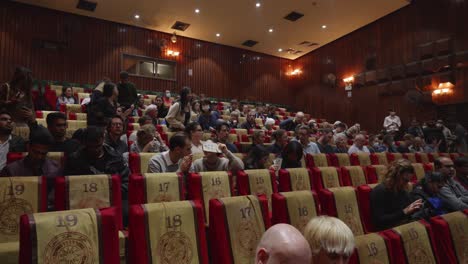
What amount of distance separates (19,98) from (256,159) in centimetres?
142

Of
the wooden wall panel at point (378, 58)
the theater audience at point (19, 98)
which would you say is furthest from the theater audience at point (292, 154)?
the wooden wall panel at point (378, 58)

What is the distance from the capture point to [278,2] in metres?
5.07

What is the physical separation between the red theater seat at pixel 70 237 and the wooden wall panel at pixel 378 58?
539 cm

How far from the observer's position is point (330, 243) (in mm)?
652

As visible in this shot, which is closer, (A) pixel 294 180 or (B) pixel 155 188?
(B) pixel 155 188

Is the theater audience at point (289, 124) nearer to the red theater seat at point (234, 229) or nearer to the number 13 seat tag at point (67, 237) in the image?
the red theater seat at point (234, 229)

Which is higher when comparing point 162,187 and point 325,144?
point 325,144

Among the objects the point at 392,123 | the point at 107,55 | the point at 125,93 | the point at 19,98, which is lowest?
the point at 19,98

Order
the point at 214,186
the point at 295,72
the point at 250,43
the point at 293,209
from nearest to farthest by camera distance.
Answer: the point at 293,209, the point at 214,186, the point at 250,43, the point at 295,72

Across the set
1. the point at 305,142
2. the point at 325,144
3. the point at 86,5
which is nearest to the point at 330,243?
the point at 305,142

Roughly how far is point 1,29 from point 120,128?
4731 millimetres

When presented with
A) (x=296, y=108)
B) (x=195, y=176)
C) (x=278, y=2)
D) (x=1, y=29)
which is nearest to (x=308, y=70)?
(x=296, y=108)

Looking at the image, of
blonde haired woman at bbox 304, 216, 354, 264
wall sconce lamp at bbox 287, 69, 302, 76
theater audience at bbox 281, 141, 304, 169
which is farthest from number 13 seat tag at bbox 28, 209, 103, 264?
wall sconce lamp at bbox 287, 69, 302, 76

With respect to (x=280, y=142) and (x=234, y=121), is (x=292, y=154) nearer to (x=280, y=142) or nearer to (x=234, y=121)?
(x=280, y=142)
